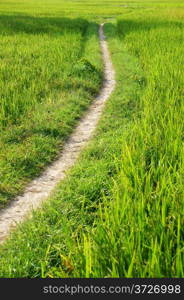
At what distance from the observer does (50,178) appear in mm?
5270

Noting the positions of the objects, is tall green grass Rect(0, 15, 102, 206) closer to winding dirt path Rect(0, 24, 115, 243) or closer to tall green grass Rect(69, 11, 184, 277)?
winding dirt path Rect(0, 24, 115, 243)

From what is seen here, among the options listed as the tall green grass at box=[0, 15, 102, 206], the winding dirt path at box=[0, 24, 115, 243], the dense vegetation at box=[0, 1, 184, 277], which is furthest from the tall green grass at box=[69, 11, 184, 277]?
the tall green grass at box=[0, 15, 102, 206]

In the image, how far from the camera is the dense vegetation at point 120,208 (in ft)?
8.71

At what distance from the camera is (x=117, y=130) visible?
6.50 m

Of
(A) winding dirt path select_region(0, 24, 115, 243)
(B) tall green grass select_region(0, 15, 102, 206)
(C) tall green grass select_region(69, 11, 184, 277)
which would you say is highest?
(C) tall green grass select_region(69, 11, 184, 277)

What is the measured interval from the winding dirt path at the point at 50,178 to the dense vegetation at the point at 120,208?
0.16 m

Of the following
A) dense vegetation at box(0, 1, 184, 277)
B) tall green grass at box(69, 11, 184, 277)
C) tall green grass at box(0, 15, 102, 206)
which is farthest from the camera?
tall green grass at box(0, 15, 102, 206)

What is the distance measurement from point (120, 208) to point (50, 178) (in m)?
2.24

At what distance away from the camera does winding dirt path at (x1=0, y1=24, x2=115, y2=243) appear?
430 cm

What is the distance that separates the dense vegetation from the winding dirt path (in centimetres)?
16

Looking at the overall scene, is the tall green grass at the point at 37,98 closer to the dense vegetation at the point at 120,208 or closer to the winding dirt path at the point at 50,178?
the winding dirt path at the point at 50,178

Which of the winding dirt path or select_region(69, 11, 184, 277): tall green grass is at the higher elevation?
select_region(69, 11, 184, 277): tall green grass

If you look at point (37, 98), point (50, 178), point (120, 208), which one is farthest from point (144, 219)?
point (37, 98)

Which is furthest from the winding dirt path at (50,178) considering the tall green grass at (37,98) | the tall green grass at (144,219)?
the tall green grass at (144,219)
